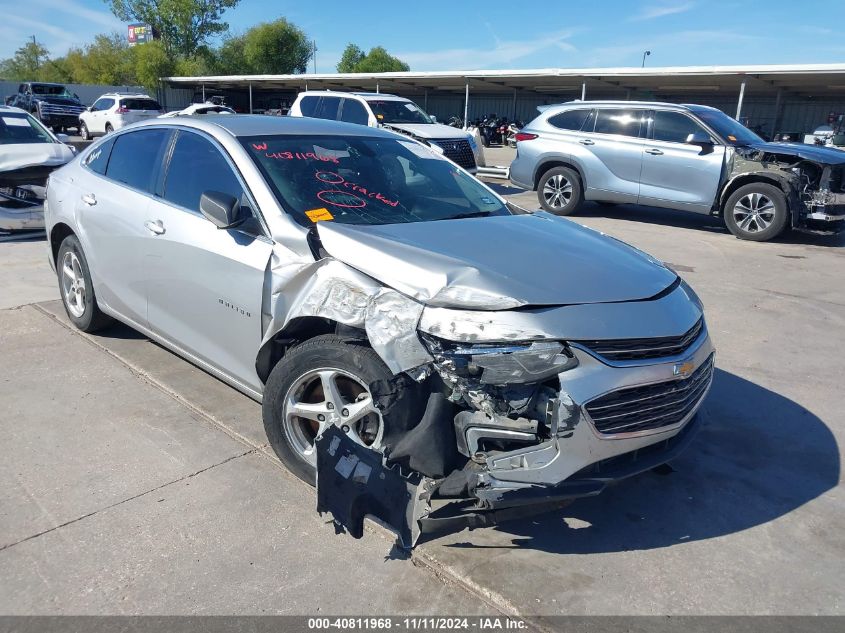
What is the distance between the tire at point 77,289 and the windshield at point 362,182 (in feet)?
6.78

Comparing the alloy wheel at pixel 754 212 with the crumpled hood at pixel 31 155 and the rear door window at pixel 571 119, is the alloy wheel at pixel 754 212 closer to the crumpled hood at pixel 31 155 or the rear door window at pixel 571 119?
the rear door window at pixel 571 119

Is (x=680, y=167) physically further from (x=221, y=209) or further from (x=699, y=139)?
(x=221, y=209)

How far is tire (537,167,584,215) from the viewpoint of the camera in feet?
37.8

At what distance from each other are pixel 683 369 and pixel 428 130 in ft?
39.8

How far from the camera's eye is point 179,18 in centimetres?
6184

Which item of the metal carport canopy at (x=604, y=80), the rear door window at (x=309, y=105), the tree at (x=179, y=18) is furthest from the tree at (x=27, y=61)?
the rear door window at (x=309, y=105)

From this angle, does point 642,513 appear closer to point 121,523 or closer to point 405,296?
point 405,296

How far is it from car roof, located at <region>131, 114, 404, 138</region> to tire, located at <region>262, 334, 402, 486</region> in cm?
156

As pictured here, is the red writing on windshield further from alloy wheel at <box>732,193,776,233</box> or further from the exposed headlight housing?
alloy wheel at <box>732,193,776,233</box>

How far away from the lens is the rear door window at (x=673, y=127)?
1026 centimetres

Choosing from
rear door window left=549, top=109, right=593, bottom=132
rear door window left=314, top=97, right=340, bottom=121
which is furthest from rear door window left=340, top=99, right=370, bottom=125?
rear door window left=549, top=109, right=593, bottom=132

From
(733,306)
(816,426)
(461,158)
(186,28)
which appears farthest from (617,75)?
(186,28)

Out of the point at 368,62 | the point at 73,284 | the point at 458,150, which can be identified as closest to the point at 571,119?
the point at 458,150

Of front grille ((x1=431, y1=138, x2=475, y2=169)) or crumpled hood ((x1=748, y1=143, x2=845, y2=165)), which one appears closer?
crumpled hood ((x1=748, y1=143, x2=845, y2=165))
